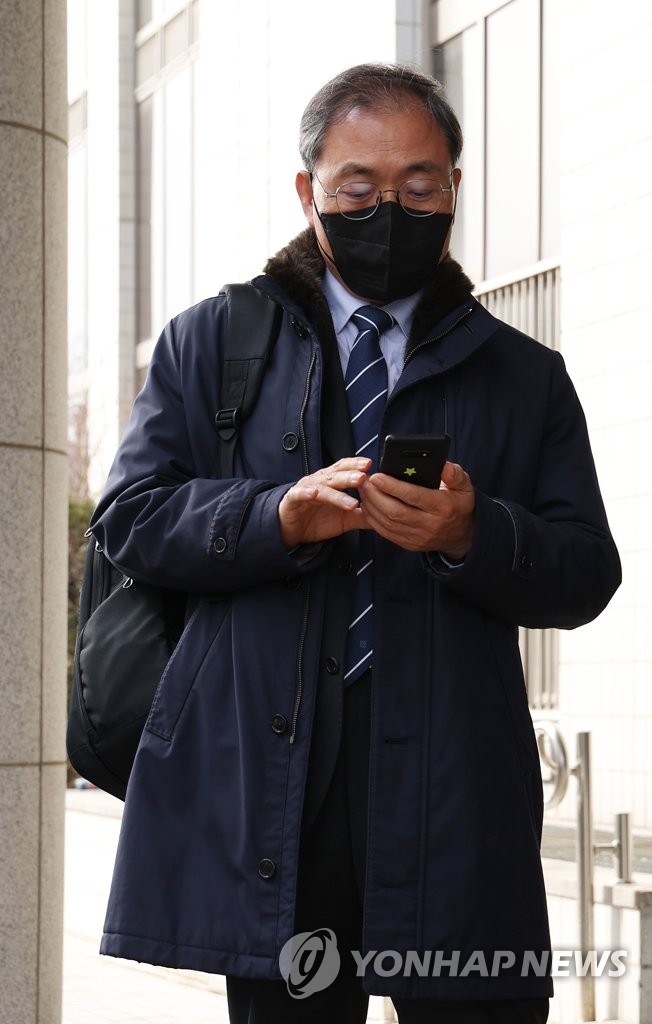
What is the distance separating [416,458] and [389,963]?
0.73 meters

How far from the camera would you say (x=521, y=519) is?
98.3 inches

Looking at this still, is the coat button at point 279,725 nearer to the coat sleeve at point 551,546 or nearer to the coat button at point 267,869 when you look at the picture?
the coat button at point 267,869

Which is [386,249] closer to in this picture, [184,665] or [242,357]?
[242,357]

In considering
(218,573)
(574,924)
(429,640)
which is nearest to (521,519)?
(429,640)

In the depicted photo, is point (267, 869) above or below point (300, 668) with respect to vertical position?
below

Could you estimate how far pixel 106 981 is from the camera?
7734 millimetres

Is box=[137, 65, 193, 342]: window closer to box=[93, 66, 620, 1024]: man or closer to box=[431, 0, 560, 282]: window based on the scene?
box=[431, 0, 560, 282]: window

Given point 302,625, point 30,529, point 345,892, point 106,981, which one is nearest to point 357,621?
point 302,625

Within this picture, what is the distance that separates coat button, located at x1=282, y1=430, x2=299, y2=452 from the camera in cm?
255

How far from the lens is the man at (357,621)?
7.80ft

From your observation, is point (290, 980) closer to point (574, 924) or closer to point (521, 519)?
point (521, 519)

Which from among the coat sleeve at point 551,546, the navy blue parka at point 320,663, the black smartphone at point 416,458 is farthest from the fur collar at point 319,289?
the black smartphone at point 416,458

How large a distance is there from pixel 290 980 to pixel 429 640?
0.54 meters

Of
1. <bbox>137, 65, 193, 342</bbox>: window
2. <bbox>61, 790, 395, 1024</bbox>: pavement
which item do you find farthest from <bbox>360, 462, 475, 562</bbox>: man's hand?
<bbox>137, 65, 193, 342</bbox>: window
